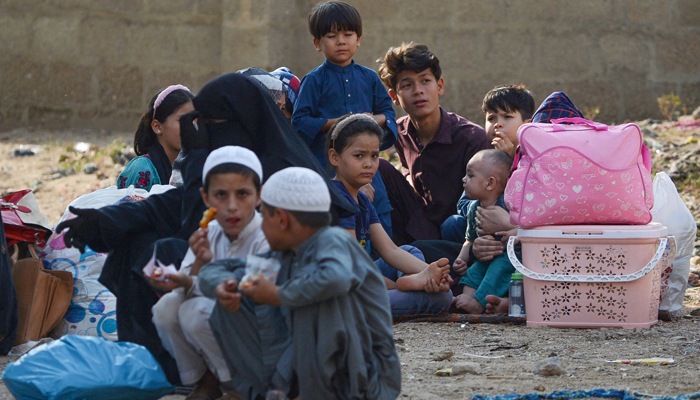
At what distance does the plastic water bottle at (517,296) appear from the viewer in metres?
4.68

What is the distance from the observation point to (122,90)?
360 inches

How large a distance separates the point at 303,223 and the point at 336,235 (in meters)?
0.13

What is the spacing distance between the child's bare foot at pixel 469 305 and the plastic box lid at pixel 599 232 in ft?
2.41

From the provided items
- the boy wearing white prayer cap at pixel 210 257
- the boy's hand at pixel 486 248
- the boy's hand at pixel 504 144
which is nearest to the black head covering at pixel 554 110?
the boy's hand at pixel 504 144

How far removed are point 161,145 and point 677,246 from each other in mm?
3121

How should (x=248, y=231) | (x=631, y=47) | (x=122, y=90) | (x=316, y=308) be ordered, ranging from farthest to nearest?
(x=122, y=90) → (x=631, y=47) → (x=248, y=231) → (x=316, y=308)

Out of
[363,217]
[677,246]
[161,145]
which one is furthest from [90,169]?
[677,246]

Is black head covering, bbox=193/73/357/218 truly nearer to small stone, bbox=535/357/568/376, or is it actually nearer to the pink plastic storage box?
small stone, bbox=535/357/568/376

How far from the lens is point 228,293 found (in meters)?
2.54

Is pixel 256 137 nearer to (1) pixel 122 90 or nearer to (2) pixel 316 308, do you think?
(2) pixel 316 308

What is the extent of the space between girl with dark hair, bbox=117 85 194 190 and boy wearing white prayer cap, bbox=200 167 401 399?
2344 millimetres

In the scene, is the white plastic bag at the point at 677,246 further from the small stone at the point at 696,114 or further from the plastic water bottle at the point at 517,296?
the small stone at the point at 696,114

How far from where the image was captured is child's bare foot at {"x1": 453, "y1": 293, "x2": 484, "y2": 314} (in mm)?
4906

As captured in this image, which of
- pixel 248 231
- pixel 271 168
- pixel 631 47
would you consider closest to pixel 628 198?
pixel 271 168
